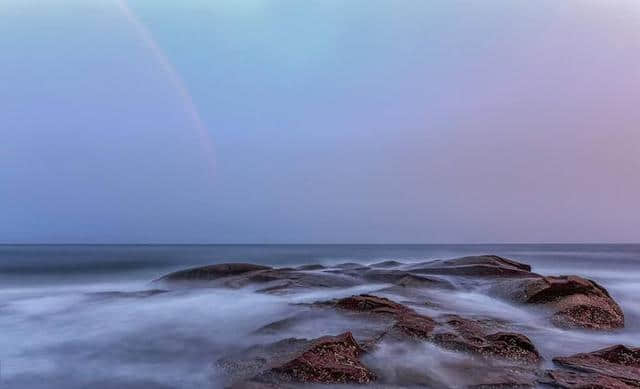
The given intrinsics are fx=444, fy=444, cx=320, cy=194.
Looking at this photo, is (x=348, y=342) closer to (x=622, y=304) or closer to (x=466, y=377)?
(x=466, y=377)

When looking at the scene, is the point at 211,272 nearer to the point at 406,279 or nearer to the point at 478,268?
the point at 406,279

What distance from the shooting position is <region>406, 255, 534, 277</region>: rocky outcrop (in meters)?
17.5

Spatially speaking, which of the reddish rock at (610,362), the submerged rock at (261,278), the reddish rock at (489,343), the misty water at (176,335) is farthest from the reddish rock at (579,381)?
the submerged rock at (261,278)

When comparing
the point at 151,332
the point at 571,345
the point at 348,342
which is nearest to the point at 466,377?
the point at 348,342

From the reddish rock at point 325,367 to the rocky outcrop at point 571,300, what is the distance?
6.26 m

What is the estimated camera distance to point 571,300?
11766 millimetres

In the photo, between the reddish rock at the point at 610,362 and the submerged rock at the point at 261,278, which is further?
the submerged rock at the point at 261,278

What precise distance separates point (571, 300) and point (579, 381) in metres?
6.36

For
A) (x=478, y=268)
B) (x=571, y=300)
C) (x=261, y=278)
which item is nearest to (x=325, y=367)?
(x=571, y=300)

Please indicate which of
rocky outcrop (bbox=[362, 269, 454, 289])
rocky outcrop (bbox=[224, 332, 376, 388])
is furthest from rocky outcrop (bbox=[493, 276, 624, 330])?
rocky outcrop (bbox=[224, 332, 376, 388])

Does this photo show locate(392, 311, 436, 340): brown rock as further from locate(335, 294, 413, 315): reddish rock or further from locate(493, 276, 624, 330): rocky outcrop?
locate(493, 276, 624, 330): rocky outcrop

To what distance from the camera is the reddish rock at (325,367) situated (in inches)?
253

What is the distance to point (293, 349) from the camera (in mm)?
7840

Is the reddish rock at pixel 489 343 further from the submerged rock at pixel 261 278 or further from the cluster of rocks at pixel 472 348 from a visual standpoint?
the submerged rock at pixel 261 278
